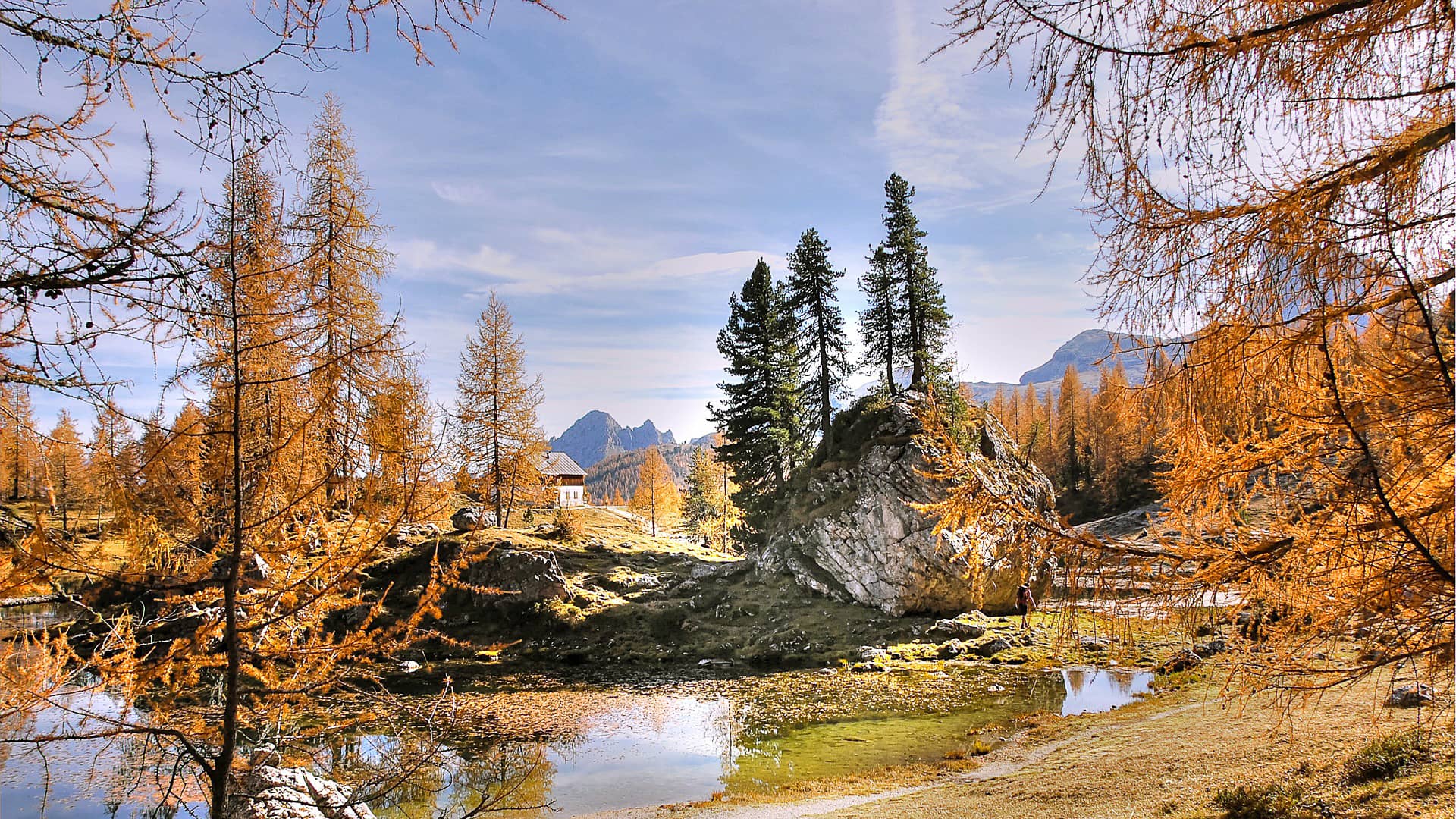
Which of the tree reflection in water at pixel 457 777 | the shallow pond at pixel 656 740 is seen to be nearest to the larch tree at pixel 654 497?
the shallow pond at pixel 656 740

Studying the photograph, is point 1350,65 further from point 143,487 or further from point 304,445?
point 143,487

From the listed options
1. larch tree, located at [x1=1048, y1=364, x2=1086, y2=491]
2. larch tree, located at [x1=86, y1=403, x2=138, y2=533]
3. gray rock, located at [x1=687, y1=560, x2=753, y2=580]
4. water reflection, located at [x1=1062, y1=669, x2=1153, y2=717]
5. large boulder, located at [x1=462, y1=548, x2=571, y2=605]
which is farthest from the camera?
larch tree, located at [x1=1048, y1=364, x2=1086, y2=491]

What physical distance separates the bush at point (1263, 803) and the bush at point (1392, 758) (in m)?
0.66

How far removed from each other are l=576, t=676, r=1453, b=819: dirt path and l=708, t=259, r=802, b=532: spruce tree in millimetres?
18904

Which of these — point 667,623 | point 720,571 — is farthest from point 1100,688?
point 720,571

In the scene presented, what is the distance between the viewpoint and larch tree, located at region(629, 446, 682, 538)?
6031cm

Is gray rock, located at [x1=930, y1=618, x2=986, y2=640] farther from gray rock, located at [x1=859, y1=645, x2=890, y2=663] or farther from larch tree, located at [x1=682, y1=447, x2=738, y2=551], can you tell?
larch tree, located at [x1=682, y1=447, x2=738, y2=551]

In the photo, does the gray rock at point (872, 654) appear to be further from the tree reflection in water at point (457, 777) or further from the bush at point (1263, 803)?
the bush at point (1263, 803)

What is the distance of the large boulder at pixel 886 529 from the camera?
24.2 m

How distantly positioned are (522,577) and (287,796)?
2011cm

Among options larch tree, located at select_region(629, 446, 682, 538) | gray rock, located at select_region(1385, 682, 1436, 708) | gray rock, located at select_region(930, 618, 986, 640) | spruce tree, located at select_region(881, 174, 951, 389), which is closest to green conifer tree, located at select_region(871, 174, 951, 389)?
spruce tree, located at select_region(881, 174, 951, 389)

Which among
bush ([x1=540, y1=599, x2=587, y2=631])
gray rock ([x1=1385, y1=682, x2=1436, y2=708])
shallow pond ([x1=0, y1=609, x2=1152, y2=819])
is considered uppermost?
gray rock ([x1=1385, y1=682, x2=1436, y2=708])

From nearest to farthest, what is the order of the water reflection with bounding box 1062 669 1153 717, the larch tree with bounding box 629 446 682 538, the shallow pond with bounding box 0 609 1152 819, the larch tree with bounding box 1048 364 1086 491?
the shallow pond with bounding box 0 609 1152 819 → the water reflection with bounding box 1062 669 1153 717 → the larch tree with bounding box 629 446 682 538 → the larch tree with bounding box 1048 364 1086 491

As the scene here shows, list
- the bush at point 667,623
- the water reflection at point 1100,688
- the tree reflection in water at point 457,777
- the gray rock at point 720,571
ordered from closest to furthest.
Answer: the tree reflection in water at point 457,777, the water reflection at point 1100,688, the bush at point 667,623, the gray rock at point 720,571
